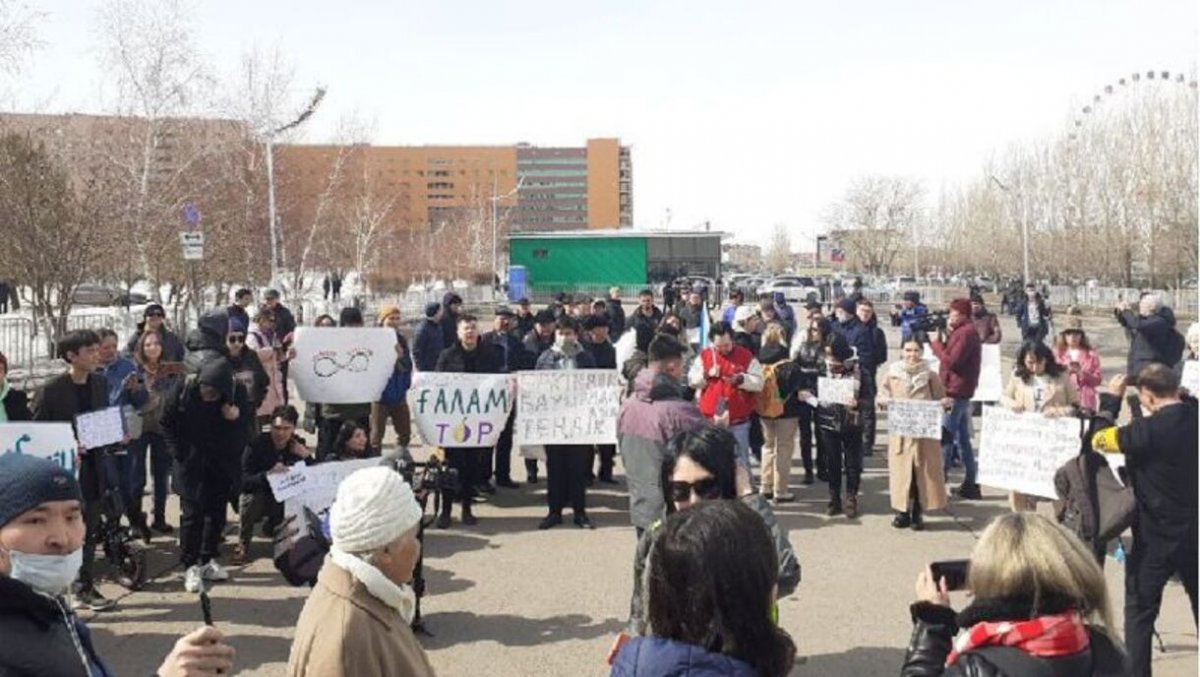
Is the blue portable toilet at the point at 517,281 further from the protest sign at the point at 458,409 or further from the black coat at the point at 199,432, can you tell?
the black coat at the point at 199,432

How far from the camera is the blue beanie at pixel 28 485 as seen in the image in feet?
9.09

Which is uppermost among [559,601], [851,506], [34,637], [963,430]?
[34,637]

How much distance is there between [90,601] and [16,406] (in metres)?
1.44

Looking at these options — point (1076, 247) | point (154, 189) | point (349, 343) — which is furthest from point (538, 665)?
point (1076, 247)

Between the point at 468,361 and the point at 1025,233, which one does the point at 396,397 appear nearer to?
the point at 468,361

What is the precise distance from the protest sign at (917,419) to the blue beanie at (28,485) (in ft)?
24.3

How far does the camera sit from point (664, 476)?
415cm

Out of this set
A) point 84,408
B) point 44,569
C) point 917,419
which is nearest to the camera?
point 44,569

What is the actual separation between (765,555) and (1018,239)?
68.7 meters

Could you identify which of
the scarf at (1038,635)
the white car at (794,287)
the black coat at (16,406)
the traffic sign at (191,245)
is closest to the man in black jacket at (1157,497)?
the scarf at (1038,635)

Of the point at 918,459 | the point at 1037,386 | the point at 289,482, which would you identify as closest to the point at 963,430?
the point at 918,459

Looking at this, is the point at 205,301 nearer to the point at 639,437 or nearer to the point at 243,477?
the point at 243,477

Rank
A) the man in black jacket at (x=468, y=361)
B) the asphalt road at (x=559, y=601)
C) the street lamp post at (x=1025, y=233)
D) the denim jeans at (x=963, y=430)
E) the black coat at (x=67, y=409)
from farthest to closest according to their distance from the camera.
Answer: the street lamp post at (x=1025, y=233)
the denim jeans at (x=963, y=430)
the man in black jacket at (x=468, y=361)
the black coat at (x=67, y=409)
the asphalt road at (x=559, y=601)

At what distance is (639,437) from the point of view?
5875mm
